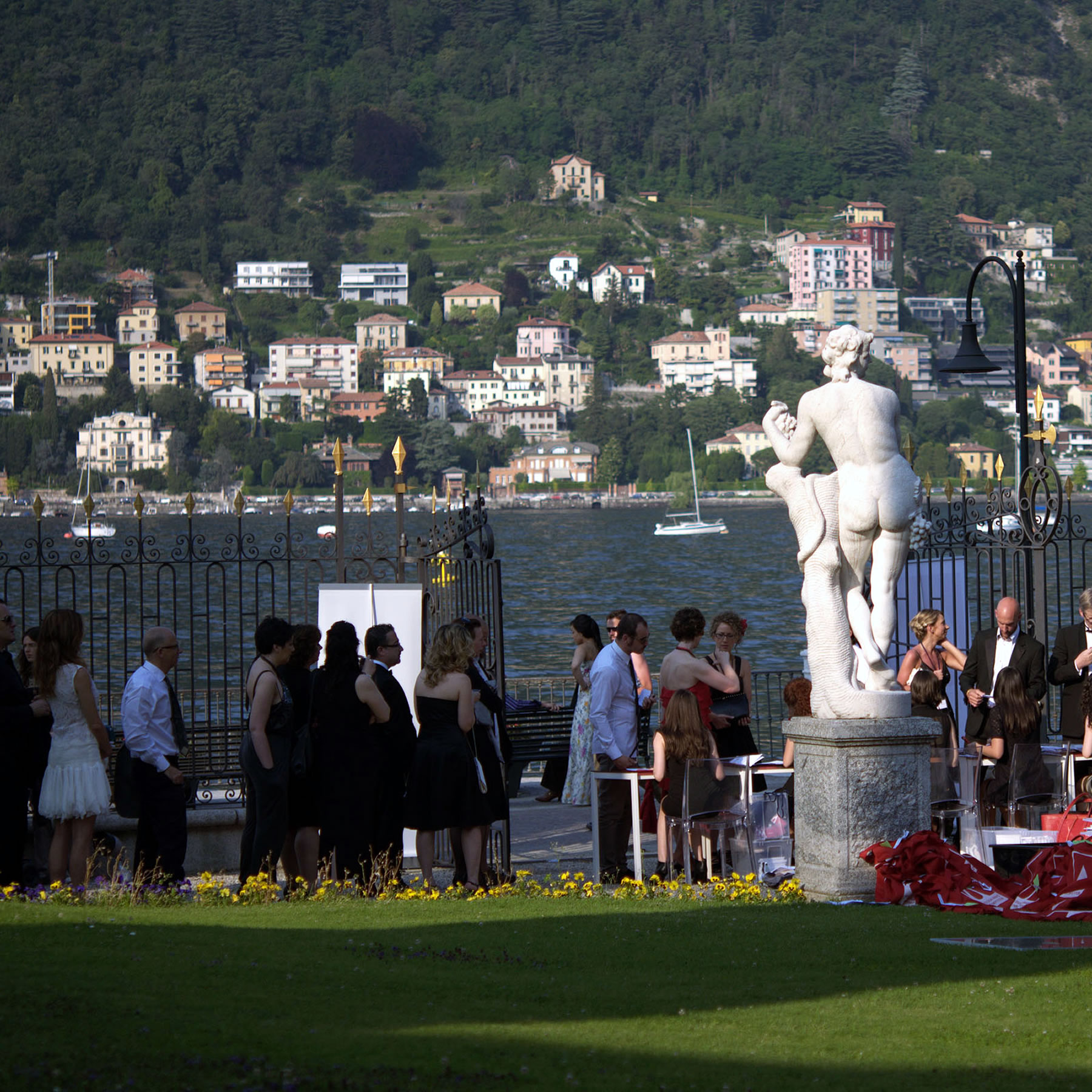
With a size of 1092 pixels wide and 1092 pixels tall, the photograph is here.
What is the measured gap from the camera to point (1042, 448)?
8.83m

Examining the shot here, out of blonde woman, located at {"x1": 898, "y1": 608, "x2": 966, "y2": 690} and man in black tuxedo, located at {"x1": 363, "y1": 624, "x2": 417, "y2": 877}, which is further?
blonde woman, located at {"x1": 898, "y1": 608, "x2": 966, "y2": 690}

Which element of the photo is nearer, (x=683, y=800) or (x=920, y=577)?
(x=683, y=800)

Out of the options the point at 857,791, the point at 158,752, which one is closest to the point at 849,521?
the point at 857,791

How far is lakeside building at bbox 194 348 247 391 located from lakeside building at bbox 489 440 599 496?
27.4 meters

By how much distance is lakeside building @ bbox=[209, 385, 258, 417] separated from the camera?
476 feet

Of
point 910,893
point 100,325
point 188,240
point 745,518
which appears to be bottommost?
point 910,893

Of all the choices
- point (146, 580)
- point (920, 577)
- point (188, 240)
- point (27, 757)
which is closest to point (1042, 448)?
point (920, 577)

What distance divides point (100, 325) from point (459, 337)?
115 ft

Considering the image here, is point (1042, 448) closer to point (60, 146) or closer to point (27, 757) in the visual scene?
point (27, 757)

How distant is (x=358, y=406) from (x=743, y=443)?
3545 centimetres

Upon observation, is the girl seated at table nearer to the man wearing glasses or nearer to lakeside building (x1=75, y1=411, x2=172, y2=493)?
the man wearing glasses

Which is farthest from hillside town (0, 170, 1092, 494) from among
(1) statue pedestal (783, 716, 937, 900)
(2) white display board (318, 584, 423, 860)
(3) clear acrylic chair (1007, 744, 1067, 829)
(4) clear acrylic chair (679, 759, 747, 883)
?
(1) statue pedestal (783, 716, 937, 900)

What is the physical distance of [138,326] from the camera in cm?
15725

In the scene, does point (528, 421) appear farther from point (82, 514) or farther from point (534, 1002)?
point (534, 1002)
